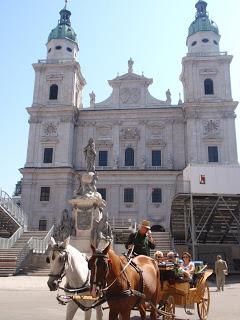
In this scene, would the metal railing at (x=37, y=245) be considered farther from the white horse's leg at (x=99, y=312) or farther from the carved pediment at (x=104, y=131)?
the carved pediment at (x=104, y=131)

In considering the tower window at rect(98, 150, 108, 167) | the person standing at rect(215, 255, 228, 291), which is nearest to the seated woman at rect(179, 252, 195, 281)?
the person standing at rect(215, 255, 228, 291)

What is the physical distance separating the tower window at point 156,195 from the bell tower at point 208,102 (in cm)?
493

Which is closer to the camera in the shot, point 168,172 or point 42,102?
point 168,172

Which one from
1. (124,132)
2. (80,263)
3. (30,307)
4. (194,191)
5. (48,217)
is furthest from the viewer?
(124,132)

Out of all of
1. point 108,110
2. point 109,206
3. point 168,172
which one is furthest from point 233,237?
point 108,110

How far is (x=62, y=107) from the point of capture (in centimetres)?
4594

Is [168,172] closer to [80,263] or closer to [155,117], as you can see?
[155,117]

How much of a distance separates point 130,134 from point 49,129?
1018 cm

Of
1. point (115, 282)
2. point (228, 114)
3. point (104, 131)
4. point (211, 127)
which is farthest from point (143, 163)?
point (115, 282)

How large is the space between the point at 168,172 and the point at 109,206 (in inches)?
311

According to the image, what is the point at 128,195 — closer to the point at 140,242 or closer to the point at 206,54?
the point at 206,54

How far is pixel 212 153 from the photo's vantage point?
42.8 metres

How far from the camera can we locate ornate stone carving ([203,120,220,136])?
43562 mm

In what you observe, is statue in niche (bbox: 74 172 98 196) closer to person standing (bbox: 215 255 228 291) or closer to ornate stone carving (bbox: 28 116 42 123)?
person standing (bbox: 215 255 228 291)
